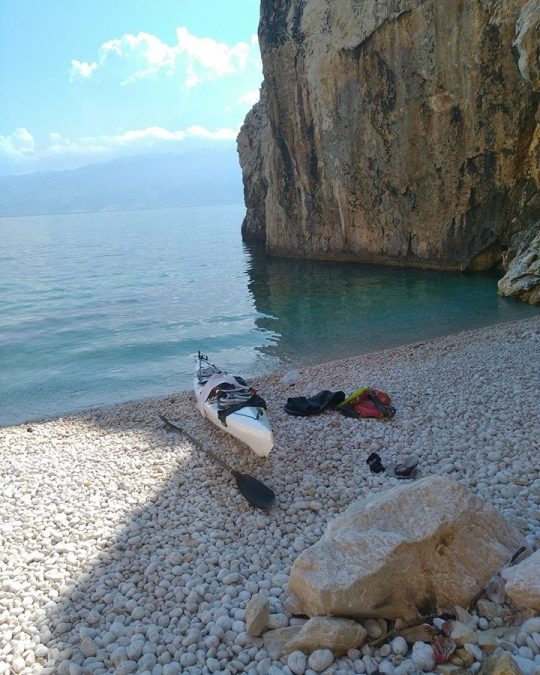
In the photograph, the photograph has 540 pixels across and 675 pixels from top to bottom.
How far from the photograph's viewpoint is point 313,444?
7.97 meters

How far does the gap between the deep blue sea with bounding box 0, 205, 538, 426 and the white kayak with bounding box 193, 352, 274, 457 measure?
3.74m

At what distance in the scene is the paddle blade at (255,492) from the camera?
6172 mm

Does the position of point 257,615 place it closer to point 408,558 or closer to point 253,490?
point 408,558

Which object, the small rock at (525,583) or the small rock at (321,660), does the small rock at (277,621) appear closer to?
the small rock at (321,660)

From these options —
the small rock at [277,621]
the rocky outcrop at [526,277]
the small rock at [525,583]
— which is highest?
the small rock at [525,583]

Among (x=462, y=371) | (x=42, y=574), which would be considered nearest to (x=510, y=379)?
(x=462, y=371)

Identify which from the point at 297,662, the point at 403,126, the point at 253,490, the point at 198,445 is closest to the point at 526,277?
the point at 403,126

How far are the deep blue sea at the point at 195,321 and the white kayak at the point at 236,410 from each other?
3739mm

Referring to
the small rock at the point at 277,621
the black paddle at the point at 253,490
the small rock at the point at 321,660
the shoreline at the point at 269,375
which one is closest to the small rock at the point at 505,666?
the small rock at the point at 321,660

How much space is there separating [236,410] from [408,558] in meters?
4.65

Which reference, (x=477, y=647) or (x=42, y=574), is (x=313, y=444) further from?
(x=477, y=647)

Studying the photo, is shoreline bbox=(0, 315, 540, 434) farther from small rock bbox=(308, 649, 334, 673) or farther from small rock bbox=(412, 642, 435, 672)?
small rock bbox=(412, 642, 435, 672)

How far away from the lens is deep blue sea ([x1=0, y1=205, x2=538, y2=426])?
1430cm

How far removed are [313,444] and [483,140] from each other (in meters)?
21.3
